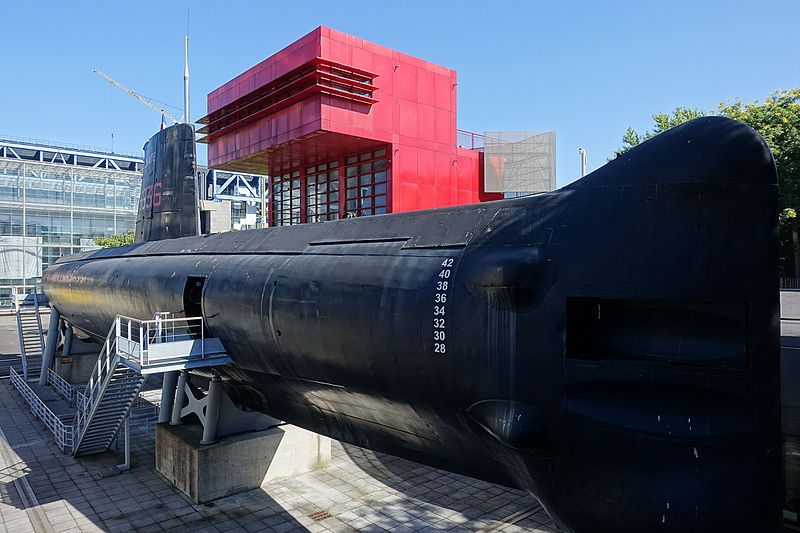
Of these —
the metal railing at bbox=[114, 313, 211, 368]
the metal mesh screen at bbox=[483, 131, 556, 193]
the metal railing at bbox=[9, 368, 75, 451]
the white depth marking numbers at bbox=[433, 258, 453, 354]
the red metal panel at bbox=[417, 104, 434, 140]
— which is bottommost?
the metal railing at bbox=[9, 368, 75, 451]

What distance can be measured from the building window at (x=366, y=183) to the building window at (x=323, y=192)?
0.93 meters

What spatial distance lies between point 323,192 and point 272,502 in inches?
559

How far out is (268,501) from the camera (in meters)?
13.1

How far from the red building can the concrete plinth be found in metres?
9.31

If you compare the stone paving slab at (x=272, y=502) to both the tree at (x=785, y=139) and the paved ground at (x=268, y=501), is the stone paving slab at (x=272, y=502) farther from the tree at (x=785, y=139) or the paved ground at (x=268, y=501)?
the tree at (x=785, y=139)

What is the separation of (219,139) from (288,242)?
17.7 metres

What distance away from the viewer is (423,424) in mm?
7188

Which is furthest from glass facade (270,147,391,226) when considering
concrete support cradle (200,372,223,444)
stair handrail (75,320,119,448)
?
stair handrail (75,320,119,448)

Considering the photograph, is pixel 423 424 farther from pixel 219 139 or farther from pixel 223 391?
pixel 219 139

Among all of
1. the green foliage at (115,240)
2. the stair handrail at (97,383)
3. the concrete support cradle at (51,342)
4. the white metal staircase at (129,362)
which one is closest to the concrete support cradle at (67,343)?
the concrete support cradle at (51,342)

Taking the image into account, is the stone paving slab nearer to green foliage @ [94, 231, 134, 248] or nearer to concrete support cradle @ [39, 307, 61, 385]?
concrete support cradle @ [39, 307, 61, 385]

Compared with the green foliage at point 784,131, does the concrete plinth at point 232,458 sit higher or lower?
lower

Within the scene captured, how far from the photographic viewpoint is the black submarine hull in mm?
4973

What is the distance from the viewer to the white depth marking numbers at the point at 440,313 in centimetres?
649
